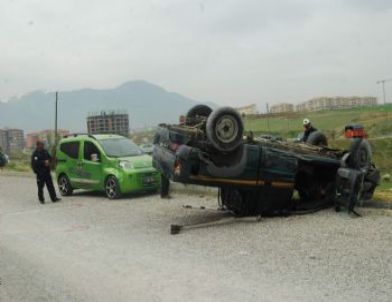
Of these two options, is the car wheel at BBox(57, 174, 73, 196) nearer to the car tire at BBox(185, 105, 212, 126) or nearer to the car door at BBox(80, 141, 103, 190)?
the car door at BBox(80, 141, 103, 190)

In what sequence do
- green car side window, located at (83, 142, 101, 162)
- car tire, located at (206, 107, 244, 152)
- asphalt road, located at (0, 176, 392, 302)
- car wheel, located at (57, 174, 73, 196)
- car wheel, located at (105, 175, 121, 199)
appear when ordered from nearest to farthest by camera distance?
asphalt road, located at (0, 176, 392, 302) → car tire, located at (206, 107, 244, 152) → car wheel, located at (105, 175, 121, 199) → green car side window, located at (83, 142, 101, 162) → car wheel, located at (57, 174, 73, 196)

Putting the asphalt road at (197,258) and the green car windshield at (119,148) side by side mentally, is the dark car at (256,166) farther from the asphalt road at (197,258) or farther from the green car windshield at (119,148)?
the green car windshield at (119,148)

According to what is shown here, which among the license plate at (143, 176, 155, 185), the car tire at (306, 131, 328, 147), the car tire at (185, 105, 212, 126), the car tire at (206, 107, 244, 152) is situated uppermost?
the car tire at (185, 105, 212, 126)

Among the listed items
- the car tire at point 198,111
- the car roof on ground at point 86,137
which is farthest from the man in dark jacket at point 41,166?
the car tire at point 198,111

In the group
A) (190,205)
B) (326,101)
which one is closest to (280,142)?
(190,205)

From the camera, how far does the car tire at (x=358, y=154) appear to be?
10.7 meters

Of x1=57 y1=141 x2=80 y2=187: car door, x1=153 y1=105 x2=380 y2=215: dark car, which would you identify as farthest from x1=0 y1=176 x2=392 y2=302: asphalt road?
x1=57 y1=141 x2=80 y2=187: car door

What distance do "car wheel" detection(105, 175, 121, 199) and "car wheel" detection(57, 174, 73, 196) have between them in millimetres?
2046

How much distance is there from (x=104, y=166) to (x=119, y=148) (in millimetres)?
932

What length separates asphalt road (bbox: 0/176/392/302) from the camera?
19.9ft

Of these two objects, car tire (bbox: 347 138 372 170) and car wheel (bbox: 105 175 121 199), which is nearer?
car tire (bbox: 347 138 372 170)

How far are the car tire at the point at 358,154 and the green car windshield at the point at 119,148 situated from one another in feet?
24.7

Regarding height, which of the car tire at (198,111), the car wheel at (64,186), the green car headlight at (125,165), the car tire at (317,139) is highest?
the car tire at (198,111)

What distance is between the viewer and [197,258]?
7703 millimetres
